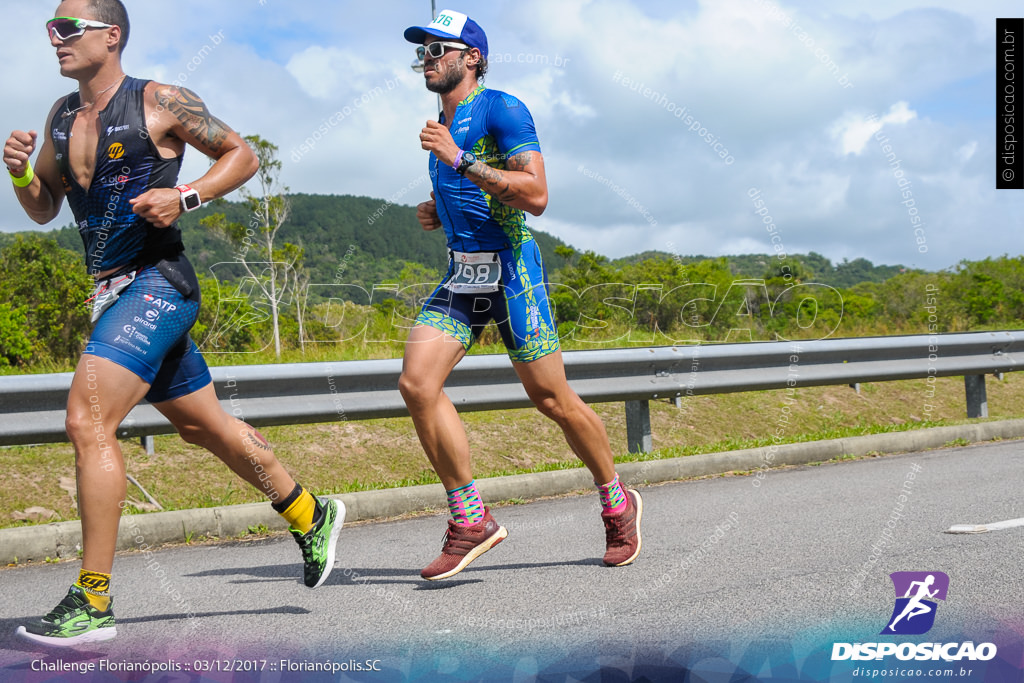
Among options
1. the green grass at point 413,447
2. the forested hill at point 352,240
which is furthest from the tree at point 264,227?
the green grass at point 413,447

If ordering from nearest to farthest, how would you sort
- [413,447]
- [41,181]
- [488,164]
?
[41,181], [488,164], [413,447]

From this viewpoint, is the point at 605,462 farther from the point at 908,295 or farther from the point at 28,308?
the point at 28,308

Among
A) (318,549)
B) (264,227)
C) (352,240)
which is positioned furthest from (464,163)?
(352,240)

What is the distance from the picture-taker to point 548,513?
216 inches

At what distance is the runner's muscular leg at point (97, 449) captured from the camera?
Result: 311 cm

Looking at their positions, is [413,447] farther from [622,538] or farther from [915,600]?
[915,600]

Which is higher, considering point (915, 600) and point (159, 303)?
point (159, 303)

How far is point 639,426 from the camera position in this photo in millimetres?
7207

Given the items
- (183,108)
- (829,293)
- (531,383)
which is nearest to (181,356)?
(183,108)

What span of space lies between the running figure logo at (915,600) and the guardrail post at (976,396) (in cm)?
651

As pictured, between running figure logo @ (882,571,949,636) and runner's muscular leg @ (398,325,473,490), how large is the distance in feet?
5.61

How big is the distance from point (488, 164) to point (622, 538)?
1.69 metres

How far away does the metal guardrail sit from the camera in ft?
16.6

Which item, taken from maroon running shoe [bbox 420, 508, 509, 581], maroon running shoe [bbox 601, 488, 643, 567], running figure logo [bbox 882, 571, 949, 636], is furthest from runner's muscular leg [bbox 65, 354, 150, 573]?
running figure logo [bbox 882, 571, 949, 636]
